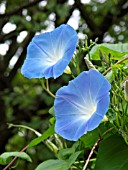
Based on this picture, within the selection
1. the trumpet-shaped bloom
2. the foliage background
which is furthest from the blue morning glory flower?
the foliage background

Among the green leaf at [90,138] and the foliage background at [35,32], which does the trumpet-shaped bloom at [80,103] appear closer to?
the green leaf at [90,138]

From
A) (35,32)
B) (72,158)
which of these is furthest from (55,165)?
(35,32)

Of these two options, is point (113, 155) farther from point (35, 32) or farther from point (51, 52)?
point (35, 32)

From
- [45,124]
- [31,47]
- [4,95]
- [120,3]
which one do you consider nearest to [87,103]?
[31,47]

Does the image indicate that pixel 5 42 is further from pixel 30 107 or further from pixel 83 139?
pixel 83 139

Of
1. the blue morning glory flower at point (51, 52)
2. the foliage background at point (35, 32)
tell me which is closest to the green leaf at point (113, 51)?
the blue morning glory flower at point (51, 52)
